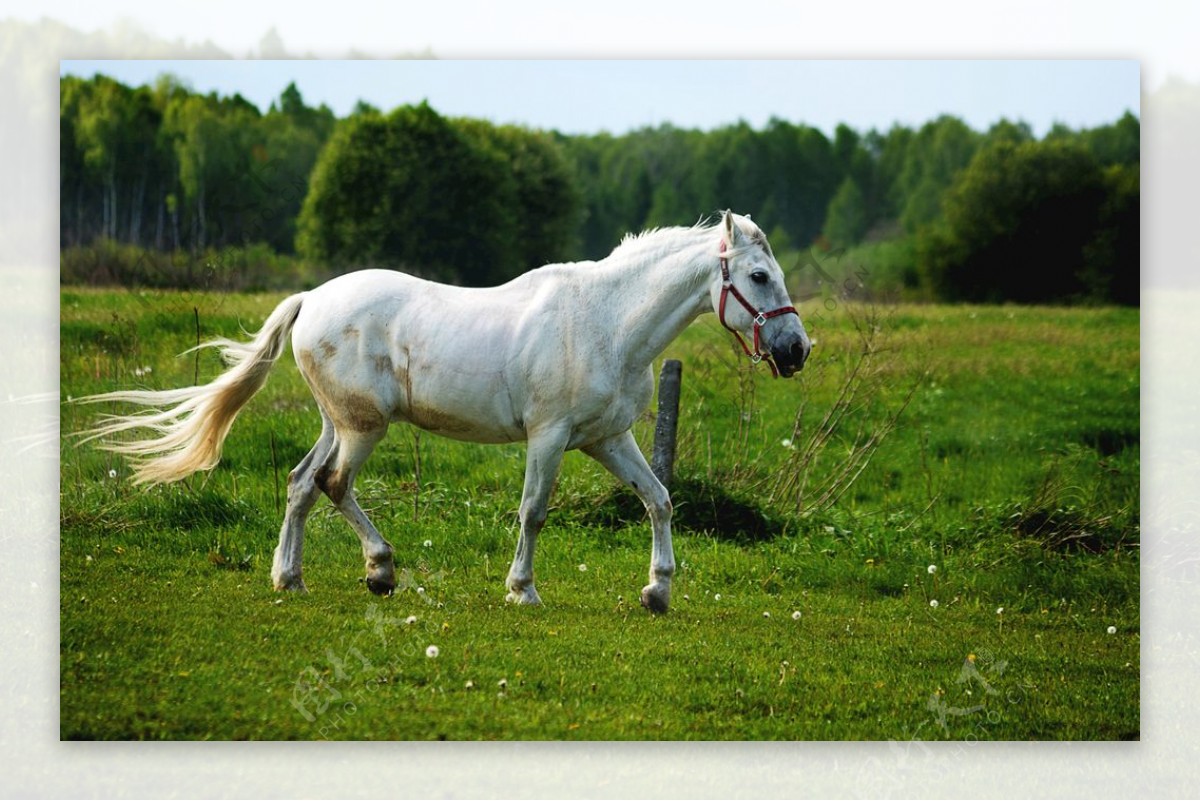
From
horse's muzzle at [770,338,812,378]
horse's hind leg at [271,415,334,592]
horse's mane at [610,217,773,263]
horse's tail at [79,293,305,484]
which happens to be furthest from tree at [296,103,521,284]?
horse's muzzle at [770,338,812,378]

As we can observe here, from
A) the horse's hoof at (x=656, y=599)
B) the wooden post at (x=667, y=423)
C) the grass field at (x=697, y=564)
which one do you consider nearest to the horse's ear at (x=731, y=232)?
the horse's hoof at (x=656, y=599)

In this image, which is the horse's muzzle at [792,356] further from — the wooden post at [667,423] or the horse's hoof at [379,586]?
the horse's hoof at [379,586]

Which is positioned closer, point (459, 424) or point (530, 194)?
point (459, 424)

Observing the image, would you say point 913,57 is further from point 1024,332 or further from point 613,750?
point 613,750

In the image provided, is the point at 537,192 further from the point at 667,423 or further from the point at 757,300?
the point at 757,300

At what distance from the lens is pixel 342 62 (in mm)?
7215

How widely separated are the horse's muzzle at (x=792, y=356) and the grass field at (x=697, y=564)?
1.31m

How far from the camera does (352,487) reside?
6484 millimetres

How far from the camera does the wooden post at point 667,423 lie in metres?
8.00

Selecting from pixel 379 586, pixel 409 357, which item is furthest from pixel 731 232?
pixel 379 586

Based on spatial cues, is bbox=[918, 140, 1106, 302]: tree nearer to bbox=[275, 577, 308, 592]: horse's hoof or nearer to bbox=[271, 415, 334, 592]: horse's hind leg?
bbox=[271, 415, 334, 592]: horse's hind leg

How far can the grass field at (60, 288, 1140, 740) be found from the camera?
19.1 feet

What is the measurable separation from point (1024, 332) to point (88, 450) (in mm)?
5663

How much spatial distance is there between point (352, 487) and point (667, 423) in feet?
7.39
